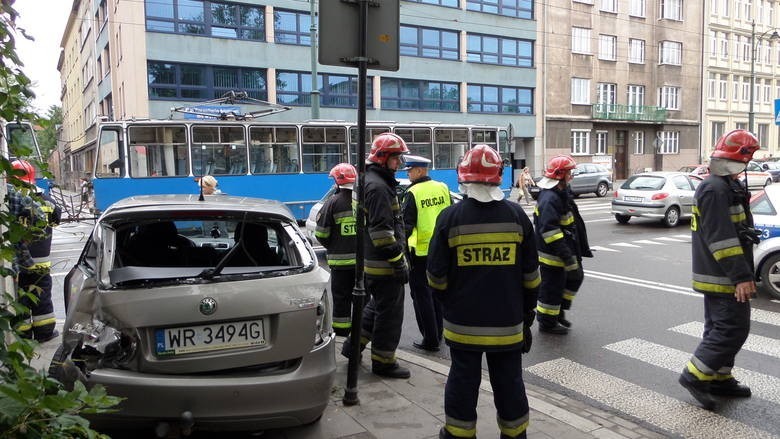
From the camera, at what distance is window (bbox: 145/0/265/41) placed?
86.5 ft

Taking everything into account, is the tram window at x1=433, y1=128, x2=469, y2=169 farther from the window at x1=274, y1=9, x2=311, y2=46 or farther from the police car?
the window at x1=274, y1=9, x2=311, y2=46

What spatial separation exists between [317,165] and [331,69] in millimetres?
15814

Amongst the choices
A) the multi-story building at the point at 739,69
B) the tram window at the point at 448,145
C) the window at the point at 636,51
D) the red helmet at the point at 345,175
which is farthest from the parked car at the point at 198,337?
the multi-story building at the point at 739,69

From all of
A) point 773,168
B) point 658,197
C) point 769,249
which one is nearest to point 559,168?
point 769,249

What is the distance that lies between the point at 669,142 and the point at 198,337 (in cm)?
4586

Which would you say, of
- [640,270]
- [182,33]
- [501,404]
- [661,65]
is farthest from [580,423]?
[661,65]

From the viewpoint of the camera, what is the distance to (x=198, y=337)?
3.29 meters

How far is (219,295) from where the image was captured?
131 inches

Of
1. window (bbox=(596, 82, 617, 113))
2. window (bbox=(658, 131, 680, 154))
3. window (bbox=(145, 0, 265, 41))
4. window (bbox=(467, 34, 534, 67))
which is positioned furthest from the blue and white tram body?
→ window (bbox=(658, 131, 680, 154))

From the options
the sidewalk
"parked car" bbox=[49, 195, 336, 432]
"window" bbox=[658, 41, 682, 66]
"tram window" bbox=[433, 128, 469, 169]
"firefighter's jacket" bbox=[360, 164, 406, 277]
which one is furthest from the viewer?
"window" bbox=[658, 41, 682, 66]

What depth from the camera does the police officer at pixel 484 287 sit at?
3379mm

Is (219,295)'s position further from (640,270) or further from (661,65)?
(661,65)

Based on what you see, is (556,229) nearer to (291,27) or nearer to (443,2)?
(291,27)

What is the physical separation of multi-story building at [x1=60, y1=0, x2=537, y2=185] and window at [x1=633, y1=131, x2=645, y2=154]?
9.40 m
